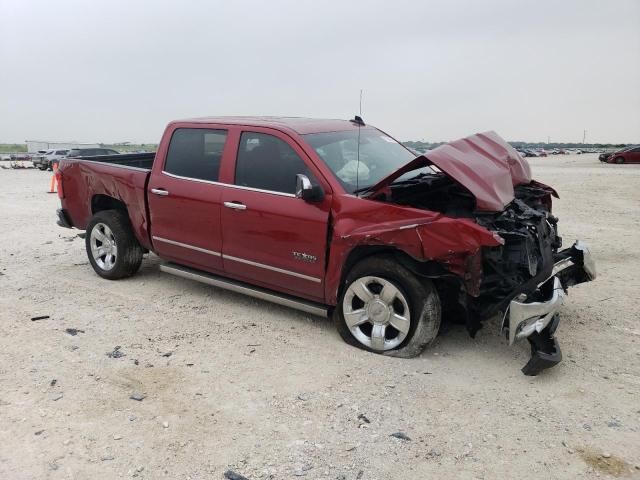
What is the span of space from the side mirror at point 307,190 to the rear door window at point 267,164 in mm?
182

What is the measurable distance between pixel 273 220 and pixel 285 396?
5.17ft

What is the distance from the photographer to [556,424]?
10.7 feet

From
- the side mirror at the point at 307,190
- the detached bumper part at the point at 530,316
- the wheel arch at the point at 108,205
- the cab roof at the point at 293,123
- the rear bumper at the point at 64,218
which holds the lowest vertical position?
the detached bumper part at the point at 530,316

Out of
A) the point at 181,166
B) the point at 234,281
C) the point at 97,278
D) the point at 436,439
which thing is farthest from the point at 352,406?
the point at 97,278

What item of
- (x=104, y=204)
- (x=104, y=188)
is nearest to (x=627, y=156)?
(x=104, y=204)

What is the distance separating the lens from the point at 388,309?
4152 mm

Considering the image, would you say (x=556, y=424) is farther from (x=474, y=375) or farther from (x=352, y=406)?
(x=352, y=406)

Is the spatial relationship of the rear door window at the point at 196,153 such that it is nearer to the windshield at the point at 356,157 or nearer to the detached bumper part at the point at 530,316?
the windshield at the point at 356,157

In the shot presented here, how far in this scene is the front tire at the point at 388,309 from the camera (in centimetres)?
402

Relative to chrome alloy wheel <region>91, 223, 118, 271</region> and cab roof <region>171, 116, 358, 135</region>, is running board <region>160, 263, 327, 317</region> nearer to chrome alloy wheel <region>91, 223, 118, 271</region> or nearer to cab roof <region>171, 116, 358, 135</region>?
chrome alloy wheel <region>91, 223, 118, 271</region>

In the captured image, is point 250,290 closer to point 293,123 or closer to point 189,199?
point 189,199

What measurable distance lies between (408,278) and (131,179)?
3.44 metres

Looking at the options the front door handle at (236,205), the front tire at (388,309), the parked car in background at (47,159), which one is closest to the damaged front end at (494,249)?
the front tire at (388,309)

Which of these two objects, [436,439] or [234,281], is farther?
[234,281]
